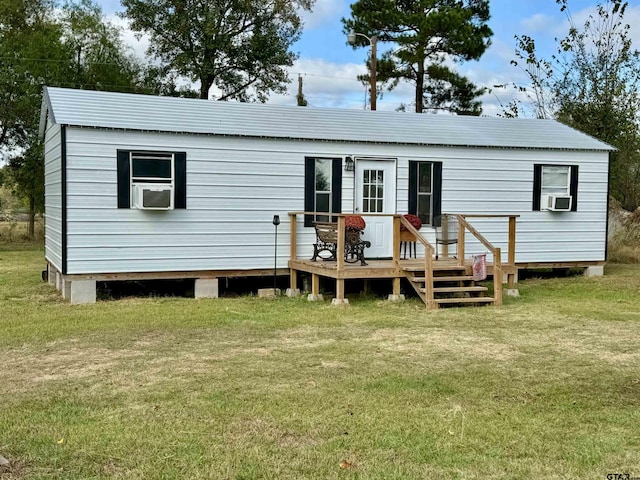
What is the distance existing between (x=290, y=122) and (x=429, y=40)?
41.5 feet

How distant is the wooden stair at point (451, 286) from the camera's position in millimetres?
9117

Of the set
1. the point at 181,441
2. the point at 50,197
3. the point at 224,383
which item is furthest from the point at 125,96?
the point at 181,441

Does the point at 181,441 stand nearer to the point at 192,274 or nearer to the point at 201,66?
Answer: the point at 192,274

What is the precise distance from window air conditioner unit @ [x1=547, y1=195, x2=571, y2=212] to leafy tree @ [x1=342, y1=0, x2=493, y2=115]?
35.4 feet

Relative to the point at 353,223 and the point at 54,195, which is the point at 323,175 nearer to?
the point at 353,223

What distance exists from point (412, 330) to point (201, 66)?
1762 cm

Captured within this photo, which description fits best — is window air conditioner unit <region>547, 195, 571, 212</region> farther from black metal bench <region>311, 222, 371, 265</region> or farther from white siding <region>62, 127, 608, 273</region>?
black metal bench <region>311, 222, 371, 265</region>

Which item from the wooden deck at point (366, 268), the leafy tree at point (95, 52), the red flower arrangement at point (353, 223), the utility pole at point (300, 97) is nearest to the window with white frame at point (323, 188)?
the red flower arrangement at point (353, 223)

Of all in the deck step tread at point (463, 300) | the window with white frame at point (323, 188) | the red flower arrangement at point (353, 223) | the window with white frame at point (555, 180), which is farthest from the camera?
the window with white frame at point (555, 180)

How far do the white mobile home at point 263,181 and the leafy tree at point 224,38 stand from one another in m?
11.9

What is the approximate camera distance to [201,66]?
22.9 m

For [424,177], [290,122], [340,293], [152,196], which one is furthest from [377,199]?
[152,196]

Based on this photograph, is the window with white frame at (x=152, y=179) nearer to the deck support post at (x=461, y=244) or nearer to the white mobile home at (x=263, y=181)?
the white mobile home at (x=263, y=181)

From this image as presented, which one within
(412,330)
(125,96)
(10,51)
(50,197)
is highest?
(10,51)
